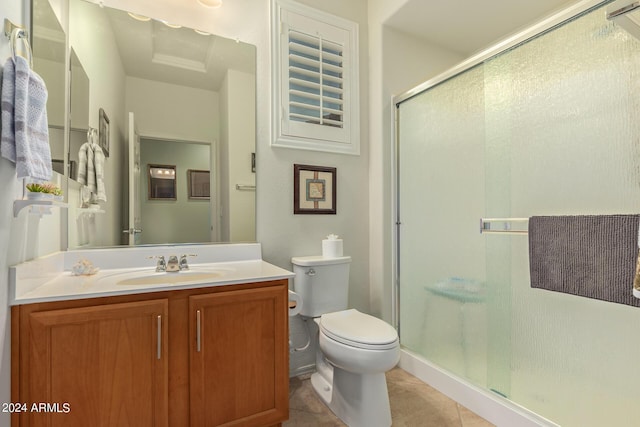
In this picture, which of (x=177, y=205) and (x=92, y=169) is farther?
(x=177, y=205)

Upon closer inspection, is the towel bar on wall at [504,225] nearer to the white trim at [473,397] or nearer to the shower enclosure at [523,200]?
the shower enclosure at [523,200]

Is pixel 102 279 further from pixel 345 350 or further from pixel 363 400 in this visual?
pixel 363 400

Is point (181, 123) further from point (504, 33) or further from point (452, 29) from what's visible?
point (504, 33)

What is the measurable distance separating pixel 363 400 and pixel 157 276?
46.0 inches

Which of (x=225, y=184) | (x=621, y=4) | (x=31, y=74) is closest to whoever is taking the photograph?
(x=621, y=4)

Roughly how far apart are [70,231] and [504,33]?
3.04 m

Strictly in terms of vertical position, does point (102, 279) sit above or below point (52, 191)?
below

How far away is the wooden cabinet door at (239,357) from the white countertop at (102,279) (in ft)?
0.22

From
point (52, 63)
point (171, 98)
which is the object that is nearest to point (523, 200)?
point (171, 98)

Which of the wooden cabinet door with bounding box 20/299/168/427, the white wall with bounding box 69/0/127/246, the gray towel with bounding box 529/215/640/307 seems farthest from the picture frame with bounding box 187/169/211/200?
the gray towel with bounding box 529/215/640/307

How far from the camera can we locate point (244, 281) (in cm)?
138

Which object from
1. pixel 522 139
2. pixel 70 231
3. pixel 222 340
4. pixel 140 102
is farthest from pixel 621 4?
pixel 70 231

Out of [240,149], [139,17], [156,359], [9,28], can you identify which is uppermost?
[139,17]

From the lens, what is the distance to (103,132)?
1.63 m
